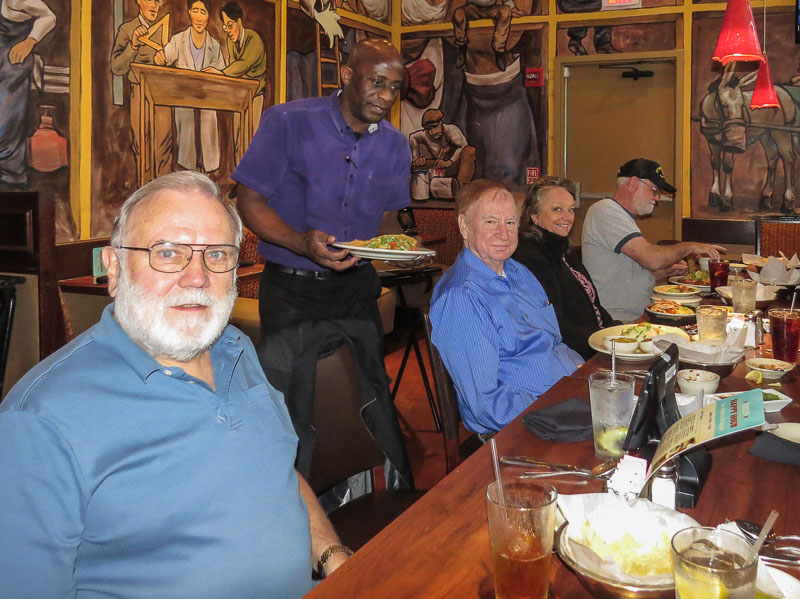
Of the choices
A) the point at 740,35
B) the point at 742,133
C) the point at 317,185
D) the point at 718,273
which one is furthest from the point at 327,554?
the point at 742,133

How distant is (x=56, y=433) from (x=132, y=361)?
7.4 inches

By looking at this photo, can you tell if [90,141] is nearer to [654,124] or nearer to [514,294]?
[514,294]

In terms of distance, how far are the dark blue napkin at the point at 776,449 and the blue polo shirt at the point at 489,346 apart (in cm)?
81

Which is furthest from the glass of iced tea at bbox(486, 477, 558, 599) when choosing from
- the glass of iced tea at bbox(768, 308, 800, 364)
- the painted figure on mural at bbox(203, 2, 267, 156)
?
the painted figure on mural at bbox(203, 2, 267, 156)

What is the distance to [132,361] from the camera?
4.26ft

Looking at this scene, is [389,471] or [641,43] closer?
[389,471]

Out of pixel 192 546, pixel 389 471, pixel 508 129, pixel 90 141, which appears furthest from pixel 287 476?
pixel 508 129

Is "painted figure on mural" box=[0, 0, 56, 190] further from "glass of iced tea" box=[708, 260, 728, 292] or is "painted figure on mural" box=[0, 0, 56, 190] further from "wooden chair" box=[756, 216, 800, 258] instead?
"wooden chair" box=[756, 216, 800, 258]

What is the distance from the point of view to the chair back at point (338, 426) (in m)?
2.07

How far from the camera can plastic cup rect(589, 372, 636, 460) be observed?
1.56 meters

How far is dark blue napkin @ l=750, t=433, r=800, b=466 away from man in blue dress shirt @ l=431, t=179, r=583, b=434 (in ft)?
2.66

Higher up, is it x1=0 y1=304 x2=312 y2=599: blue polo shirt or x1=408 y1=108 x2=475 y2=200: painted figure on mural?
Answer: x1=408 y1=108 x2=475 y2=200: painted figure on mural

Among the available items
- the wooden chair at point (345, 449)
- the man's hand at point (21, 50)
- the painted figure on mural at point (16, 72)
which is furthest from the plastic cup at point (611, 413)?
the man's hand at point (21, 50)

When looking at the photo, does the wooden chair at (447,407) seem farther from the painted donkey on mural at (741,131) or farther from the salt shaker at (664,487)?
the painted donkey on mural at (741,131)
